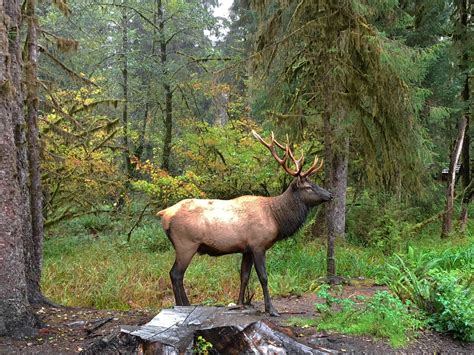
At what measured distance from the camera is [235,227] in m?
6.45

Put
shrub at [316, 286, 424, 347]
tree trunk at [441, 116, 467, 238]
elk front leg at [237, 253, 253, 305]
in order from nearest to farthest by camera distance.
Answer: shrub at [316, 286, 424, 347] → elk front leg at [237, 253, 253, 305] → tree trunk at [441, 116, 467, 238]

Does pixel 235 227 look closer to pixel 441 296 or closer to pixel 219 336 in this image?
pixel 219 336

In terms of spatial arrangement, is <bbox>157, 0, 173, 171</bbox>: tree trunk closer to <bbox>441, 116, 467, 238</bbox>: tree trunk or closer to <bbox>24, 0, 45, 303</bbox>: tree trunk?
<bbox>24, 0, 45, 303</bbox>: tree trunk

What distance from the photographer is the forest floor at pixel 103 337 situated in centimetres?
522

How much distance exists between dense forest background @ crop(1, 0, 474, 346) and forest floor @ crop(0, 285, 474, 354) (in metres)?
0.36

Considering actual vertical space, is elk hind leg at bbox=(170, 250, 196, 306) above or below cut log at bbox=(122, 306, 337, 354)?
above

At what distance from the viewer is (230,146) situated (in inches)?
542

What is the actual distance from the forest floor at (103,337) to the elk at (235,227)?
772mm

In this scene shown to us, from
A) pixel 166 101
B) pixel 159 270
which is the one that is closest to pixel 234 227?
pixel 159 270

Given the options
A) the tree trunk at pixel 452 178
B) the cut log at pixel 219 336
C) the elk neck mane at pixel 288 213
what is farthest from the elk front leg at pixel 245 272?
the tree trunk at pixel 452 178

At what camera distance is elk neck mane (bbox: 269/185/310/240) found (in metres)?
6.61

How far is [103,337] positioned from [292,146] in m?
6.67

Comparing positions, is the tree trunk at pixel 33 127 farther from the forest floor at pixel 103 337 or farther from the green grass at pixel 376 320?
the green grass at pixel 376 320

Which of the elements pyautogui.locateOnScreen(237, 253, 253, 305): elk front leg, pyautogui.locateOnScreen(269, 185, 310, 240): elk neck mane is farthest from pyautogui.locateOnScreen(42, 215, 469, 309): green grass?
pyautogui.locateOnScreen(269, 185, 310, 240): elk neck mane
